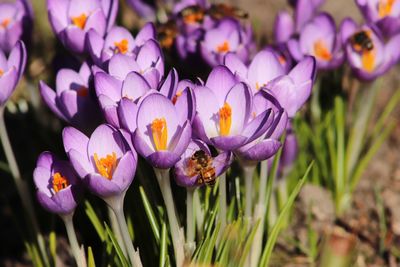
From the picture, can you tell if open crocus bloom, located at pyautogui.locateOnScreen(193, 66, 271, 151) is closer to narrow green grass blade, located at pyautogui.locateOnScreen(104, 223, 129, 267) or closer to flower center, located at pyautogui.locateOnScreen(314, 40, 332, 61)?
narrow green grass blade, located at pyautogui.locateOnScreen(104, 223, 129, 267)

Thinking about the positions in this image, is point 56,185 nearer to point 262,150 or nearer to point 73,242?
point 73,242

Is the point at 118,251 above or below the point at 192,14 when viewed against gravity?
below

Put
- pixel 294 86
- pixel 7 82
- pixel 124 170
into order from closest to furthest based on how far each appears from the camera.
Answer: pixel 124 170 → pixel 294 86 → pixel 7 82

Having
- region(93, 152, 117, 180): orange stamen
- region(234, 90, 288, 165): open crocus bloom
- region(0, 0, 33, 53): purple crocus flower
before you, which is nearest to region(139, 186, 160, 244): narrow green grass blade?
region(93, 152, 117, 180): orange stamen

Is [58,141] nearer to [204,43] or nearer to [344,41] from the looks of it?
[204,43]

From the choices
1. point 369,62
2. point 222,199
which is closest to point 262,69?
point 222,199

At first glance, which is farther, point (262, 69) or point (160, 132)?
point (262, 69)

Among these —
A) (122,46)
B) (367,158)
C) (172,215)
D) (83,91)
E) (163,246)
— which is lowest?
(367,158)

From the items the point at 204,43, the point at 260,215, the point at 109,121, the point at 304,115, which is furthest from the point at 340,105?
the point at 109,121
